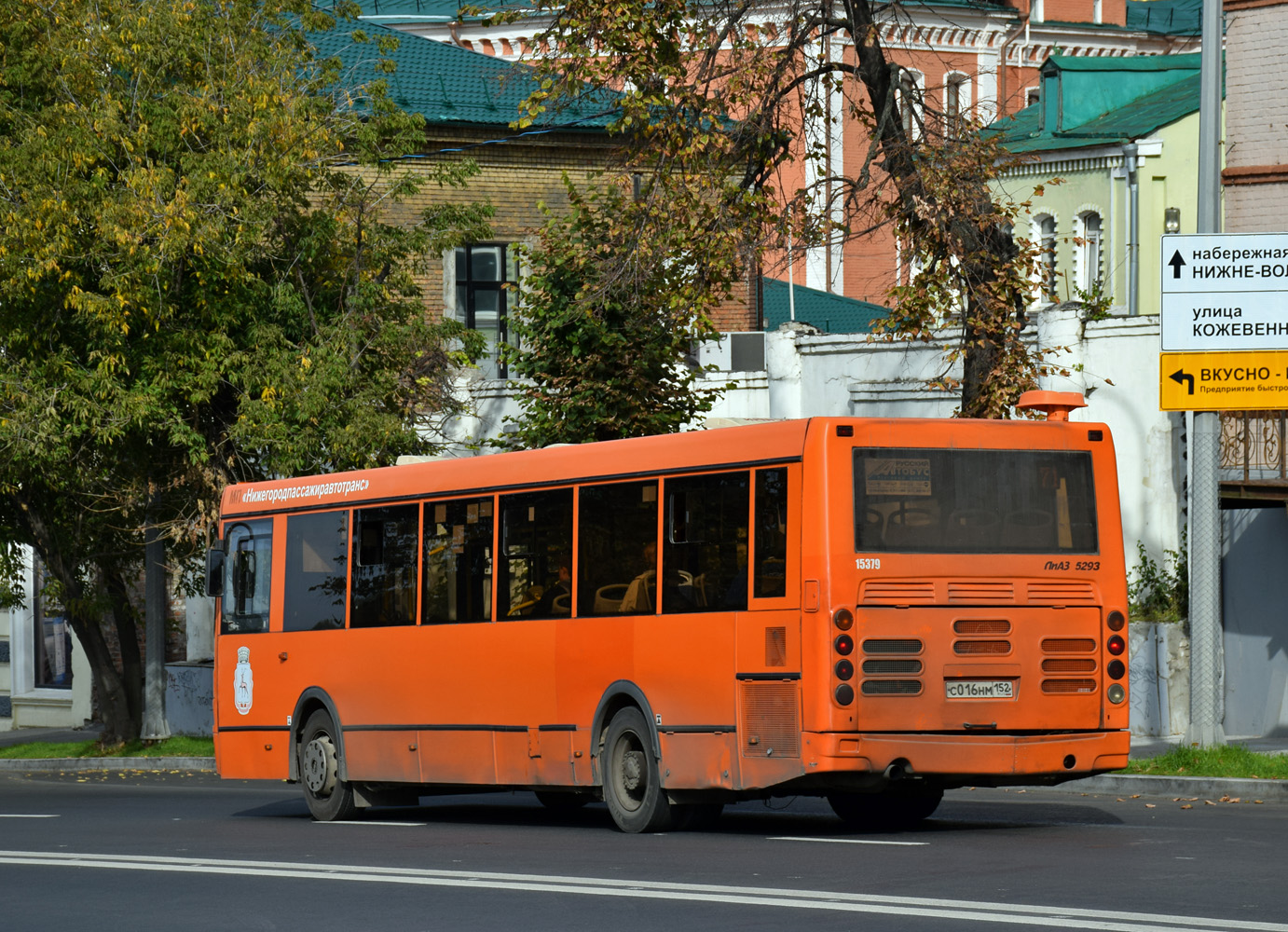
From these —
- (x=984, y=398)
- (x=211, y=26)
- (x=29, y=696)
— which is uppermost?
(x=211, y=26)

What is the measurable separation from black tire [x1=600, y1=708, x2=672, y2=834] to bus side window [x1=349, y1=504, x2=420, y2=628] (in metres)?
2.85

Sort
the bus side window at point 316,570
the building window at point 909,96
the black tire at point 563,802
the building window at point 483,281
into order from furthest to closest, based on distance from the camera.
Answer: the building window at point 483,281 → the building window at point 909,96 → the bus side window at point 316,570 → the black tire at point 563,802

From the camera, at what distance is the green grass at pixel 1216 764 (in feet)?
59.7

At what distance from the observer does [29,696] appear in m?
39.2

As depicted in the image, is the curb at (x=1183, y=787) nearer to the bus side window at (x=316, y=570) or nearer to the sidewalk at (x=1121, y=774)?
the sidewalk at (x=1121, y=774)

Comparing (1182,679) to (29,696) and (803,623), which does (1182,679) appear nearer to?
(803,623)

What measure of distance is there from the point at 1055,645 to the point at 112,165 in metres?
15.5

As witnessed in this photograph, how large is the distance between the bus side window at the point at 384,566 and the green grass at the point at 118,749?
10682 mm

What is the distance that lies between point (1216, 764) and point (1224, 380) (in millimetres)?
3434

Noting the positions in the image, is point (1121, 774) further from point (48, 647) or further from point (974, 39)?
point (974, 39)

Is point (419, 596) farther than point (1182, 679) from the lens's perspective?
No

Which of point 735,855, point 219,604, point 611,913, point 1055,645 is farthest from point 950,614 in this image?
point 219,604

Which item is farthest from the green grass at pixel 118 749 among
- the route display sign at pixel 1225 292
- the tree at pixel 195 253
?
the route display sign at pixel 1225 292

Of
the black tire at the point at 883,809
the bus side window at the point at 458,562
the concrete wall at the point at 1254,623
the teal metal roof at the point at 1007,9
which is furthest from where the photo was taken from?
the teal metal roof at the point at 1007,9
